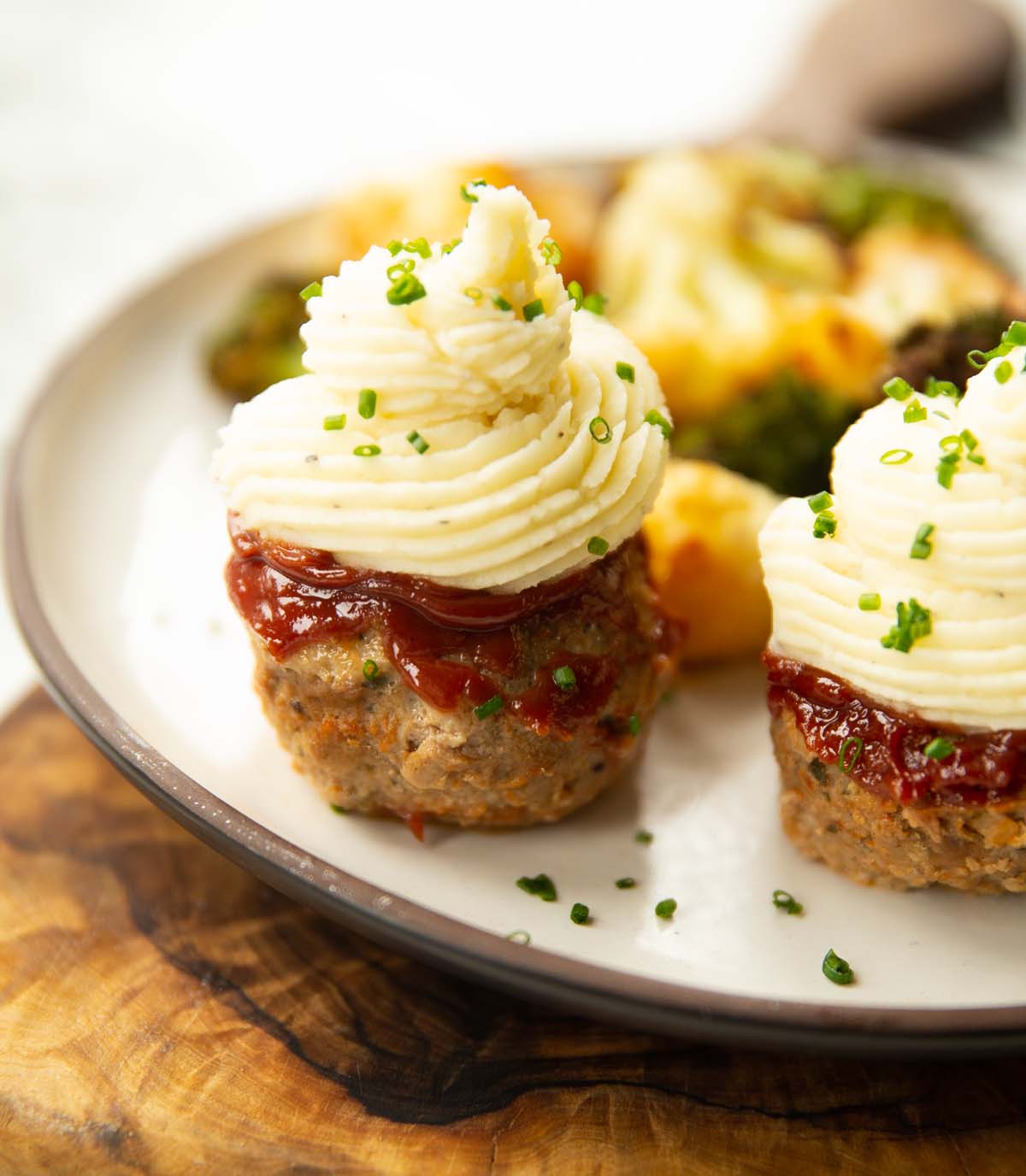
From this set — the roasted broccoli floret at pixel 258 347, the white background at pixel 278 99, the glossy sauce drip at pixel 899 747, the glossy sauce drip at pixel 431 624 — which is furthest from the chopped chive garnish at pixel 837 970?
the white background at pixel 278 99

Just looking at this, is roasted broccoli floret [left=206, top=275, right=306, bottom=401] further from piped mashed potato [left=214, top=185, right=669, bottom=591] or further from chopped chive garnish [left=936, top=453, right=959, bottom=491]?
chopped chive garnish [left=936, top=453, right=959, bottom=491]

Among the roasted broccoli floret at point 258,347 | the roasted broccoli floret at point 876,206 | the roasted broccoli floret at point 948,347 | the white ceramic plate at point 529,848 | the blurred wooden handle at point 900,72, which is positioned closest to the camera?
the white ceramic plate at point 529,848

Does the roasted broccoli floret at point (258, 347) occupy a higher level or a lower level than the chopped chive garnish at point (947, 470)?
lower

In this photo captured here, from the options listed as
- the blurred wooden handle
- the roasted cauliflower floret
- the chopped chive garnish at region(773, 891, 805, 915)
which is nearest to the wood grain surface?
the chopped chive garnish at region(773, 891, 805, 915)

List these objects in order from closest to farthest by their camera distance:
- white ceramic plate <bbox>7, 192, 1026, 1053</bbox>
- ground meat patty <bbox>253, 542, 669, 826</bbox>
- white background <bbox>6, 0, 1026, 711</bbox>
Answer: white ceramic plate <bbox>7, 192, 1026, 1053</bbox> < ground meat patty <bbox>253, 542, 669, 826</bbox> < white background <bbox>6, 0, 1026, 711</bbox>

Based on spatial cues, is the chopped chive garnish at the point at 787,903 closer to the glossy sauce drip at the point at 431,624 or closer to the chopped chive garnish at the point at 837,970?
the chopped chive garnish at the point at 837,970
